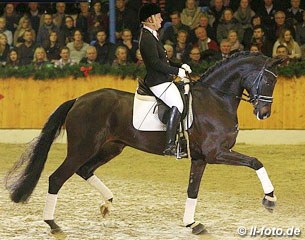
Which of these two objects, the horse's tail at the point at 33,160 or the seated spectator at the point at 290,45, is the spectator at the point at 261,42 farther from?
the horse's tail at the point at 33,160

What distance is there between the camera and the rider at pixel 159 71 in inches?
297

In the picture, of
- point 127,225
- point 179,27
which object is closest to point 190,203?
point 127,225

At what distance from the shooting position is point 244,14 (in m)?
14.4

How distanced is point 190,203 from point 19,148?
6.18 metres

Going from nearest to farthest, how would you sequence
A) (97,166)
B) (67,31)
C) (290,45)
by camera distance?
(97,166) < (290,45) < (67,31)

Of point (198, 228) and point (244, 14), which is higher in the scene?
point (244, 14)

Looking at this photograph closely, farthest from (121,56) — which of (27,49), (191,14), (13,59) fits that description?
(13,59)

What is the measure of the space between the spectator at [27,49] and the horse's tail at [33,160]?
6560 millimetres

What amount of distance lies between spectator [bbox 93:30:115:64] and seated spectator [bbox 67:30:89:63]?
0.28 meters

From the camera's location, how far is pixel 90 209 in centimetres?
853

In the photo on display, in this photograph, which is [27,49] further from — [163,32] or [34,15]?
[163,32]

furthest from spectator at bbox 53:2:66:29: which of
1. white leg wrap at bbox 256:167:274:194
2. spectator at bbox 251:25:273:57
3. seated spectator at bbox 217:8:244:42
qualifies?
white leg wrap at bbox 256:167:274:194

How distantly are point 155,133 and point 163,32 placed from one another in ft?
22.2

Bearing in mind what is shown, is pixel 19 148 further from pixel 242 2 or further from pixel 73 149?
pixel 73 149
